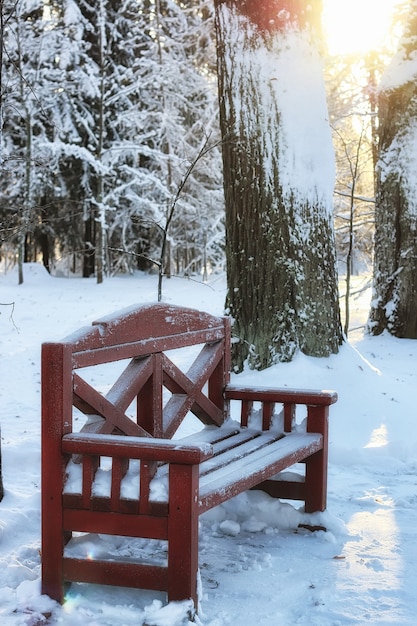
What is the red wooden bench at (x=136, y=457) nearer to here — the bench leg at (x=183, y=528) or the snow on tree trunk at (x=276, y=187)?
the bench leg at (x=183, y=528)

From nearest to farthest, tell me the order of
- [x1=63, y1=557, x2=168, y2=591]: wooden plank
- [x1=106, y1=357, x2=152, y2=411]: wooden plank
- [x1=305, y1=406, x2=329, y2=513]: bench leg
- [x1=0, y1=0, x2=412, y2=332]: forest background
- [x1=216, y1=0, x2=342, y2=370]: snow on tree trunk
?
[x1=63, y1=557, x2=168, y2=591]: wooden plank
[x1=106, y1=357, x2=152, y2=411]: wooden plank
[x1=305, y1=406, x2=329, y2=513]: bench leg
[x1=216, y1=0, x2=342, y2=370]: snow on tree trunk
[x1=0, y1=0, x2=412, y2=332]: forest background

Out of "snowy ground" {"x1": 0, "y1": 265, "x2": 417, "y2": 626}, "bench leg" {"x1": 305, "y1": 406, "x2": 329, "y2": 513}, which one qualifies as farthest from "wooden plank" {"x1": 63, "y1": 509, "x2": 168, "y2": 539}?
"bench leg" {"x1": 305, "y1": 406, "x2": 329, "y2": 513}

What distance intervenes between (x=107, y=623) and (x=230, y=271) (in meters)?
4.44

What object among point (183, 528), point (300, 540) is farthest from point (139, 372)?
point (300, 540)

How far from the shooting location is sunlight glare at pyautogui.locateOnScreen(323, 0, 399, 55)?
11.9m

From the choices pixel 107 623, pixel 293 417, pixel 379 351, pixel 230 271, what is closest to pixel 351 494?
pixel 293 417

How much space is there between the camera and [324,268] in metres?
6.70

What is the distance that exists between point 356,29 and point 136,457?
11.6 meters

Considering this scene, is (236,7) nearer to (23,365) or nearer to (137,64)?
(23,365)

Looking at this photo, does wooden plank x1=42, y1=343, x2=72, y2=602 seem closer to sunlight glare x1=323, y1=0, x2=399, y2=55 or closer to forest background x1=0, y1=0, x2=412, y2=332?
sunlight glare x1=323, y1=0, x2=399, y2=55

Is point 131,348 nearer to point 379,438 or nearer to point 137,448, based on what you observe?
point 137,448

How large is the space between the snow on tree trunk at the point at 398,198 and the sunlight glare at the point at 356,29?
6.63ft

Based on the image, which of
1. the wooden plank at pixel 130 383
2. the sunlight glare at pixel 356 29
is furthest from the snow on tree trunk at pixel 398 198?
the wooden plank at pixel 130 383

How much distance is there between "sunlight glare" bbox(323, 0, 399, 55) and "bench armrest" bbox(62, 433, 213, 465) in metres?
10.5
